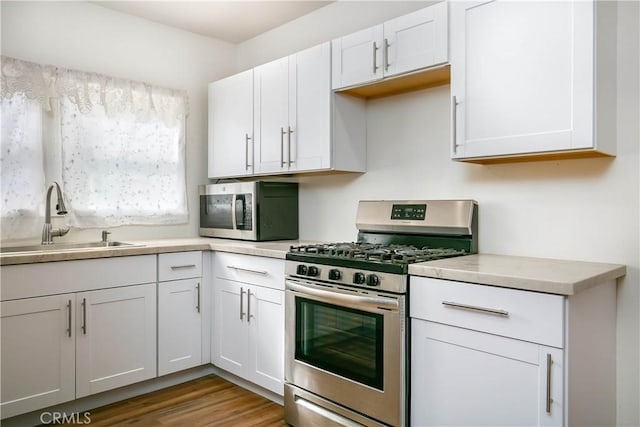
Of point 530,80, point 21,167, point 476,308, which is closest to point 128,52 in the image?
point 21,167

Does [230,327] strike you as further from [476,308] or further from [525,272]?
[525,272]

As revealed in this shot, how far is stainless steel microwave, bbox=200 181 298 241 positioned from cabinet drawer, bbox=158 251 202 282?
15.0 inches

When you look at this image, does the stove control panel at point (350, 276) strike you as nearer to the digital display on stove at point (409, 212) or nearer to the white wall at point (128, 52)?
the digital display on stove at point (409, 212)

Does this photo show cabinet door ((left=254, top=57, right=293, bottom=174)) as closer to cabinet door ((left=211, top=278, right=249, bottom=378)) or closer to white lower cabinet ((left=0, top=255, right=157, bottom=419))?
cabinet door ((left=211, top=278, right=249, bottom=378))

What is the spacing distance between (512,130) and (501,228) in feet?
1.80

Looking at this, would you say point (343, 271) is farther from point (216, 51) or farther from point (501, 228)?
point (216, 51)

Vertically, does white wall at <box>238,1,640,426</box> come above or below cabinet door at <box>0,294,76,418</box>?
above

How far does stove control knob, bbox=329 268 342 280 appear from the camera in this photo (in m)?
2.11

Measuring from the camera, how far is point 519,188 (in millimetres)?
2219

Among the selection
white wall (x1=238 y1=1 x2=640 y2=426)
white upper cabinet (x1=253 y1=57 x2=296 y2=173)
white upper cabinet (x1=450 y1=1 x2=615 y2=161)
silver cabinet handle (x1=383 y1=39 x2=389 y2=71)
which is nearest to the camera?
white upper cabinet (x1=450 y1=1 x2=615 y2=161)

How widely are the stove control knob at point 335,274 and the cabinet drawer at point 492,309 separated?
36cm

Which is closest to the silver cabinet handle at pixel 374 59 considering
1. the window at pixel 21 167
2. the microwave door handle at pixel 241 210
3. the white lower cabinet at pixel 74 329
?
the microwave door handle at pixel 241 210

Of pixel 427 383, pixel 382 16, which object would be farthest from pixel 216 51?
pixel 427 383

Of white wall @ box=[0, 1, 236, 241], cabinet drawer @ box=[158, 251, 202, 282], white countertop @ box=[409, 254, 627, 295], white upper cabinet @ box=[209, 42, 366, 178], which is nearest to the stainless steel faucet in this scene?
white wall @ box=[0, 1, 236, 241]
